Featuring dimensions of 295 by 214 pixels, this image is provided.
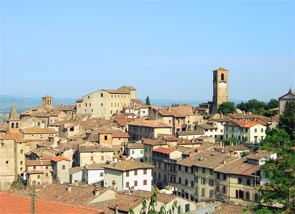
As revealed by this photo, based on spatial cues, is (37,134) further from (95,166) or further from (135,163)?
(135,163)

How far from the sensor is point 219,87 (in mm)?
92562

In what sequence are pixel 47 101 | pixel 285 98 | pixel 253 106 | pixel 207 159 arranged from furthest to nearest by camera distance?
pixel 47 101
pixel 253 106
pixel 285 98
pixel 207 159

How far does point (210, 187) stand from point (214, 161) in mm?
2116

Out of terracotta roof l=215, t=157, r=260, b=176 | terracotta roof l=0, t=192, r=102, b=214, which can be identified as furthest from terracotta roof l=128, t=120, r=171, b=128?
terracotta roof l=0, t=192, r=102, b=214

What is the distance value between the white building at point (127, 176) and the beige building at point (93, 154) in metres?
6.39

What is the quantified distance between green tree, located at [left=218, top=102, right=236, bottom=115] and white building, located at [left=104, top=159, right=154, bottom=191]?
40.1 meters

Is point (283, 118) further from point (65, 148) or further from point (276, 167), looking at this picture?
point (276, 167)

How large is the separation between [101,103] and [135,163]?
43013mm

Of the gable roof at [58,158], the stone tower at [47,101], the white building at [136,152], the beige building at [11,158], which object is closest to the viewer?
the gable roof at [58,158]

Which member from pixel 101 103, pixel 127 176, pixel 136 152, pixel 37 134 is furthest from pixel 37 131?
pixel 127 176

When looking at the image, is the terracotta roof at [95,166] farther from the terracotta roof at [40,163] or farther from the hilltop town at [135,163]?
the terracotta roof at [40,163]

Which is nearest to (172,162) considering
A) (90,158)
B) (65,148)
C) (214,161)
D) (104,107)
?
(214,161)

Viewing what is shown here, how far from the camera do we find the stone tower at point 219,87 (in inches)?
3568

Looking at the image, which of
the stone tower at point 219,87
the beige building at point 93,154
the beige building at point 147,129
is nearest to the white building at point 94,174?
the beige building at point 93,154
